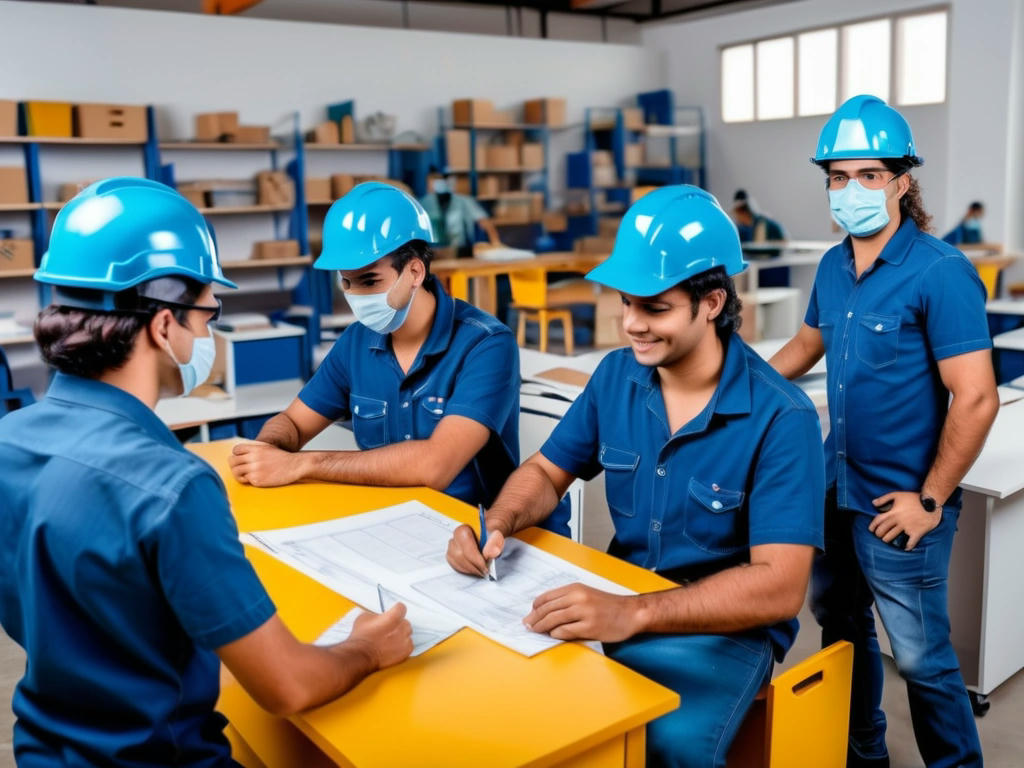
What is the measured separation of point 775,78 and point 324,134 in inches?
201

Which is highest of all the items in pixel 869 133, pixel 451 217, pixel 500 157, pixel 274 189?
pixel 500 157

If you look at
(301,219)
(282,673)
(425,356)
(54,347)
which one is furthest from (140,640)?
(301,219)

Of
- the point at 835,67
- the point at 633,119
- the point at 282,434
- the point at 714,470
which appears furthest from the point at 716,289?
the point at 633,119

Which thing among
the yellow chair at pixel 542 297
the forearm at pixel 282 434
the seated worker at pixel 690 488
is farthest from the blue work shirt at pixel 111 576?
the yellow chair at pixel 542 297

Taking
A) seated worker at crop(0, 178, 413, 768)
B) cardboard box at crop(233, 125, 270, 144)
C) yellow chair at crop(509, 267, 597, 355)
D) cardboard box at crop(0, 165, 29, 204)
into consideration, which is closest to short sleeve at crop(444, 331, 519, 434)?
seated worker at crop(0, 178, 413, 768)

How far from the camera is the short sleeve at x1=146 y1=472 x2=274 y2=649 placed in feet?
3.35

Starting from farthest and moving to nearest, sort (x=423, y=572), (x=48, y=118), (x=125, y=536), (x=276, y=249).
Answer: (x=276, y=249), (x=48, y=118), (x=423, y=572), (x=125, y=536)

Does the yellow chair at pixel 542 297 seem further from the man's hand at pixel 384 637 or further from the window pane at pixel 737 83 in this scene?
the man's hand at pixel 384 637

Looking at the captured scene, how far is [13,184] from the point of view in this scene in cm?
651

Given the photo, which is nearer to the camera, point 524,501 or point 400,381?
point 524,501

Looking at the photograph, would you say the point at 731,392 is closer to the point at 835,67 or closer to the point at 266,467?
the point at 266,467

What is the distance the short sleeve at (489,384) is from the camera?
87.9 inches

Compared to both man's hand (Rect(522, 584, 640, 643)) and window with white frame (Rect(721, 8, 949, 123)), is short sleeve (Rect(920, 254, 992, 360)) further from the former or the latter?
window with white frame (Rect(721, 8, 949, 123))

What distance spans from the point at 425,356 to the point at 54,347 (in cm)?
125
